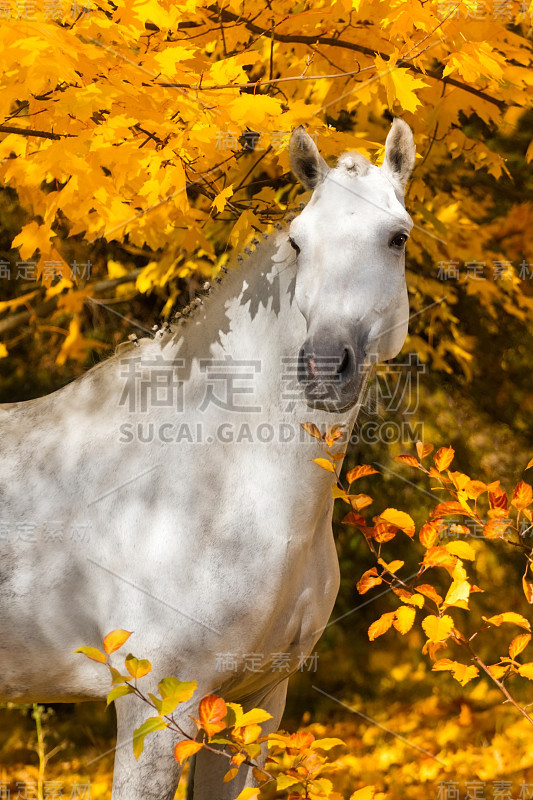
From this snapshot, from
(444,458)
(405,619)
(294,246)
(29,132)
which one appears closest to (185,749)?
(405,619)

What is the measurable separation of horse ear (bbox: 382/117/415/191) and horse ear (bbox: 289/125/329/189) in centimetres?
22

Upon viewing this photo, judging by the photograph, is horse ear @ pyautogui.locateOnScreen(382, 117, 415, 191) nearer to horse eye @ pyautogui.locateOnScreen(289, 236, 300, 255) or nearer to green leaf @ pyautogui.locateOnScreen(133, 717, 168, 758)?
horse eye @ pyautogui.locateOnScreen(289, 236, 300, 255)

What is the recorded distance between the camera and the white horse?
241 cm

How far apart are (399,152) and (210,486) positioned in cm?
130

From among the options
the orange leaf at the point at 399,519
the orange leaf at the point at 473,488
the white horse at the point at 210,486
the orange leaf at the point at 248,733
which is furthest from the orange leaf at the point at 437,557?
the orange leaf at the point at 248,733

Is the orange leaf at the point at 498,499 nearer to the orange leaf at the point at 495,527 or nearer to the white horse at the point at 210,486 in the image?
the orange leaf at the point at 495,527

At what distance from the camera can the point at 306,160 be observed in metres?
2.51

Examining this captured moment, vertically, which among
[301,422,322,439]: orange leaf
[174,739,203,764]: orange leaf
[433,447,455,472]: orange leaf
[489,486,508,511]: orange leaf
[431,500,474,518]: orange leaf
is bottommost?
[174,739,203,764]: orange leaf

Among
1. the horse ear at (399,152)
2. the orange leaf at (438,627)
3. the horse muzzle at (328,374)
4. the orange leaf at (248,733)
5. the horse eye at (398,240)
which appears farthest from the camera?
the horse ear at (399,152)

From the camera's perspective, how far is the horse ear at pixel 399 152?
2.52 m

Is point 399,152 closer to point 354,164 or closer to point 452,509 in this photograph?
point 354,164

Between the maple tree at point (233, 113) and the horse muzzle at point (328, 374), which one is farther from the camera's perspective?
the maple tree at point (233, 113)

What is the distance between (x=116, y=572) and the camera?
260 centimetres

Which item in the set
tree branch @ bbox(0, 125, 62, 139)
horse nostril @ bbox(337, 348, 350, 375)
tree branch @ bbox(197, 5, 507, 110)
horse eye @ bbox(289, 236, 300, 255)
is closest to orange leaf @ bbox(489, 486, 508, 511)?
horse nostril @ bbox(337, 348, 350, 375)
